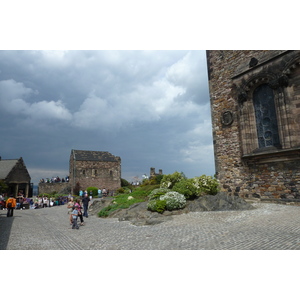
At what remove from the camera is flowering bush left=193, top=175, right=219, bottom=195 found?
43.6 ft

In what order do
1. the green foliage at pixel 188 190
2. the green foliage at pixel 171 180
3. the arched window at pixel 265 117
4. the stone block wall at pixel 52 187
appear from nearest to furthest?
the arched window at pixel 265 117, the green foliage at pixel 188 190, the green foliage at pixel 171 180, the stone block wall at pixel 52 187

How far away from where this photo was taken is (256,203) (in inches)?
469

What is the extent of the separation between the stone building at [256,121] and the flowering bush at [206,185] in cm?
85

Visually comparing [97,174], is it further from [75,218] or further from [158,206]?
[75,218]

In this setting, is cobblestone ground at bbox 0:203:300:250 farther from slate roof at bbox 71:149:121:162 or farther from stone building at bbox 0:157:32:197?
slate roof at bbox 71:149:121:162

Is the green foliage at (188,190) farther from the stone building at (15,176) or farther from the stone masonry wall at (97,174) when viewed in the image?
the stone masonry wall at (97,174)

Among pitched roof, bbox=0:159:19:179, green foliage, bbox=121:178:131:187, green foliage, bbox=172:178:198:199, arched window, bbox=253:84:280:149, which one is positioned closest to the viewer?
arched window, bbox=253:84:280:149

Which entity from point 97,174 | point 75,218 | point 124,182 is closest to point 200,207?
point 75,218

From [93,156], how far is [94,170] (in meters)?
3.21

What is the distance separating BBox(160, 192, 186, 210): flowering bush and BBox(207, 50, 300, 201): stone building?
10.9 feet

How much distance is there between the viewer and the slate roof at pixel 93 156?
44.5 m

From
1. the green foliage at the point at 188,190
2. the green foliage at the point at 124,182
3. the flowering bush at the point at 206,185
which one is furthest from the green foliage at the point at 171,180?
the green foliage at the point at 124,182

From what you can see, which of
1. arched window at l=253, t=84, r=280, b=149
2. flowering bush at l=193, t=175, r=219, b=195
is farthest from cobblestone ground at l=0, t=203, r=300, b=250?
arched window at l=253, t=84, r=280, b=149

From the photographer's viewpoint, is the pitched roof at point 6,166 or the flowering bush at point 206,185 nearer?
the flowering bush at point 206,185
